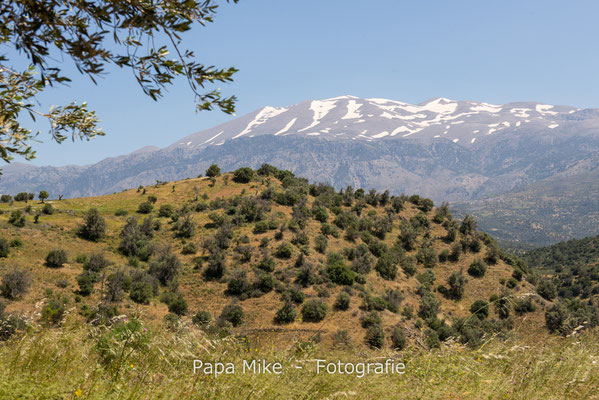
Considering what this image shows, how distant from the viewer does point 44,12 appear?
3.75m

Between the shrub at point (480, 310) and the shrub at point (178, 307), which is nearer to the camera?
the shrub at point (178, 307)

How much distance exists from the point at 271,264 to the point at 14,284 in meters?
21.5

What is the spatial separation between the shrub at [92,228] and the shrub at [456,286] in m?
43.0

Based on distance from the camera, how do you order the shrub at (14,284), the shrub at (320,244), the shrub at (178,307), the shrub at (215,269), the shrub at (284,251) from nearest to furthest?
1. the shrub at (14,284)
2. the shrub at (178,307)
3. the shrub at (215,269)
4. the shrub at (284,251)
5. the shrub at (320,244)

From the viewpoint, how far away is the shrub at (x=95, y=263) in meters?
30.7

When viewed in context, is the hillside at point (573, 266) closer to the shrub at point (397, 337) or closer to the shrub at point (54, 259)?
the shrub at point (397, 337)

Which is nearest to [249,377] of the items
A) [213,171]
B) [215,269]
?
[215,269]

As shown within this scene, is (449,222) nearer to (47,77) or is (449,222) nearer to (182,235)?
(182,235)

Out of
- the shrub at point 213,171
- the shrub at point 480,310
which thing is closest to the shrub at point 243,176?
the shrub at point 213,171

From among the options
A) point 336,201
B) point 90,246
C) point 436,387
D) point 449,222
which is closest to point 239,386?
point 436,387

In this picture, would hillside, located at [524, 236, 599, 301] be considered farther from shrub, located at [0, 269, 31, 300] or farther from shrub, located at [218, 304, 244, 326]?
shrub, located at [0, 269, 31, 300]

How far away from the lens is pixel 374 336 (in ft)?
90.1

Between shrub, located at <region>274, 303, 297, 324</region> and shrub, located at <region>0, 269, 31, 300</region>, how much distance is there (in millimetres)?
19067

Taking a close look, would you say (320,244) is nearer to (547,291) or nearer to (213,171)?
(547,291)
